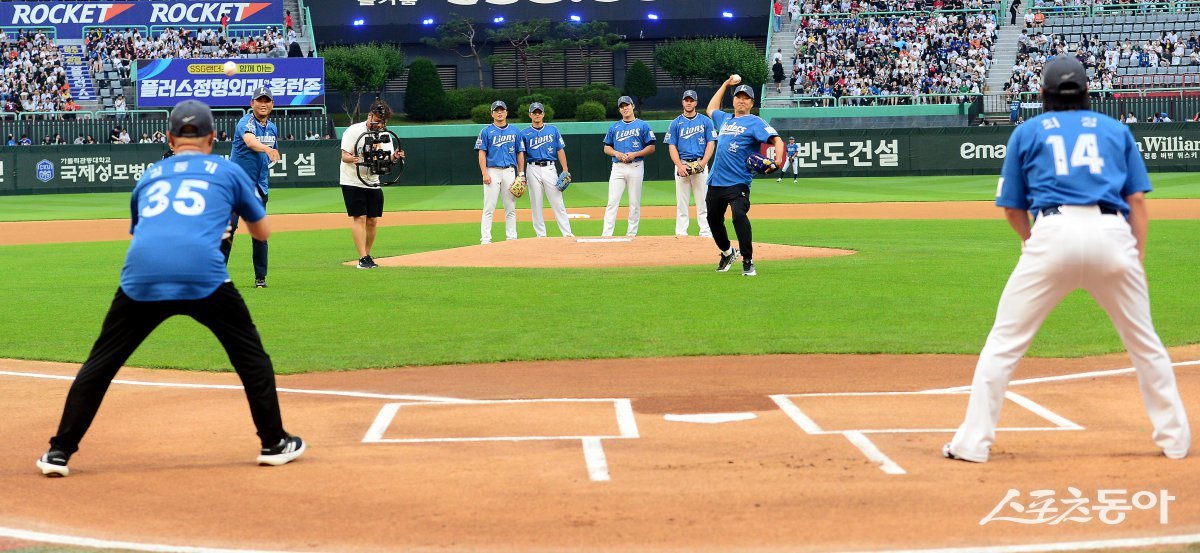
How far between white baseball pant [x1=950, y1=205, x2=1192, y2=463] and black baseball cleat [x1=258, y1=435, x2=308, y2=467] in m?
3.27

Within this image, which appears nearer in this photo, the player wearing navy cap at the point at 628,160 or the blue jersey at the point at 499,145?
the blue jersey at the point at 499,145

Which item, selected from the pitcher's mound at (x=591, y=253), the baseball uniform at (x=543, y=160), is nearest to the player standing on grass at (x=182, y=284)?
the pitcher's mound at (x=591, y=253)

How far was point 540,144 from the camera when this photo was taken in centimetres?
2047

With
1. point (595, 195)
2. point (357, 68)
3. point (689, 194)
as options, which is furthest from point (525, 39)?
point (689, 194)

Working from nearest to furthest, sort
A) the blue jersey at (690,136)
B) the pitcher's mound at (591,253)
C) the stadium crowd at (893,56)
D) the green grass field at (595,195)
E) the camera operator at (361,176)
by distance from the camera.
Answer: the camera operator at (361,176) → the pitcher's mound at (591,253) → the blue jersey at (690,136) → the green grass field at (595,195) → the stadium crowd at (893,56)

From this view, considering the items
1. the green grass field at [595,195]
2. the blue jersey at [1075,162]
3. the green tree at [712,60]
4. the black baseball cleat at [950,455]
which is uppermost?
the green tree at [712,60]

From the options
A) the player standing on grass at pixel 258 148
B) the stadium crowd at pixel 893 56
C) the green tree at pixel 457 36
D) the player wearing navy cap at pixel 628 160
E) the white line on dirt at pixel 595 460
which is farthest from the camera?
the green tree at pixel 457 36

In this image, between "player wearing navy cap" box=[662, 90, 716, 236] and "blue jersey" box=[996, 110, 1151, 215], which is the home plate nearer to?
"blue jersey" box=[996, 110, 1151, 215]

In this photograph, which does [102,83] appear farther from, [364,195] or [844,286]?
[844,286]

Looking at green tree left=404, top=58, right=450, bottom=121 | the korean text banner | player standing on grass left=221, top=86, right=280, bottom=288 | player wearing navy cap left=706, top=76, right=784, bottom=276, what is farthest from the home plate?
the korean text banner

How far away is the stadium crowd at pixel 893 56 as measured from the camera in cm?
5253

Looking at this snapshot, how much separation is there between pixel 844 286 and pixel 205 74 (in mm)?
40576

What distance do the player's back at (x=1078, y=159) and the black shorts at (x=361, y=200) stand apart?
36.7ft

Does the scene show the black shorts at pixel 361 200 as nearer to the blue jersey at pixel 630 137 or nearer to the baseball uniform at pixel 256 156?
the baseball uniform at pixel 256 156
